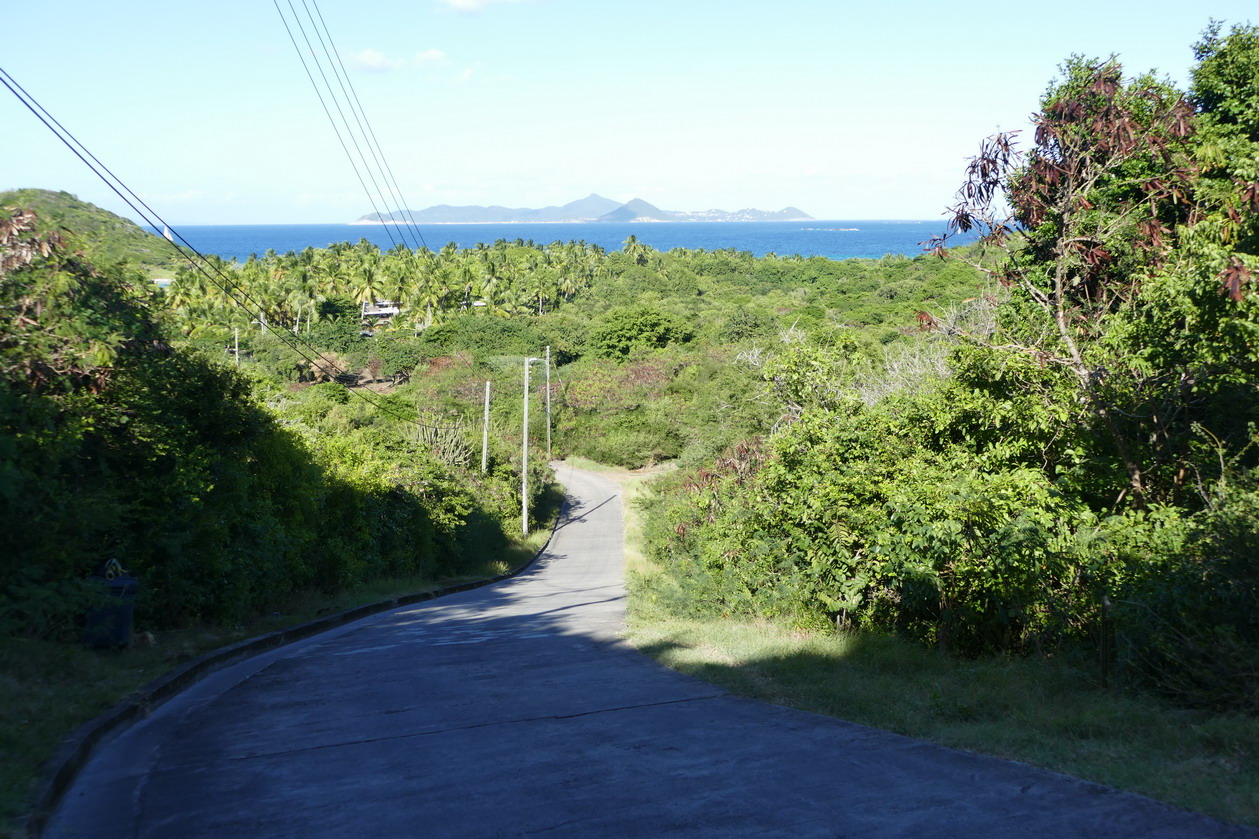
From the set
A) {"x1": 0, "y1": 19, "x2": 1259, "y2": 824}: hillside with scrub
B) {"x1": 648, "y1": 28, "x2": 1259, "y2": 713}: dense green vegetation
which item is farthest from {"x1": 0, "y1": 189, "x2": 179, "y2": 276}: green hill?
{"x1": 648, "y1": 28, "x2": 1259, "y2": 713}: dense green vegetation

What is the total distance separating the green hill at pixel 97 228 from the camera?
11055mm

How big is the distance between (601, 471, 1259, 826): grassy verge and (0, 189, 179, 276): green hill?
7942 mm

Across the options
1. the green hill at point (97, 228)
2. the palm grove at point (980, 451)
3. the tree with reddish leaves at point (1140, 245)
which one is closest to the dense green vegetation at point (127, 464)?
the palm grove at point (980, 451)

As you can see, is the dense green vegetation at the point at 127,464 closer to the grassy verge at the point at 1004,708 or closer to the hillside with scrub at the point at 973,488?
the hillside with scrub at the point at 973,488

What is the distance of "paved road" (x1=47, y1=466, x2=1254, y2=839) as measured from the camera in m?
4.71

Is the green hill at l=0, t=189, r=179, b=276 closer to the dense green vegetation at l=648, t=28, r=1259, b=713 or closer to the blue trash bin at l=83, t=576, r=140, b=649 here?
the blue trash bin at l=83, t=576, r=140, b=649

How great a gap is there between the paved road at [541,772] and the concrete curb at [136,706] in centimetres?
12

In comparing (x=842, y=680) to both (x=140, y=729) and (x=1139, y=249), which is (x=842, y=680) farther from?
(x=1139, y=249)

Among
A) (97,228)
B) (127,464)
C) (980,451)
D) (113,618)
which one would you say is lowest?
(113,618)

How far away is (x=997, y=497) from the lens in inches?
362

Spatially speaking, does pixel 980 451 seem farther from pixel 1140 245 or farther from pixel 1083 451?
pixel 1140 245

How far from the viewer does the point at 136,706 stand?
24.3 ft

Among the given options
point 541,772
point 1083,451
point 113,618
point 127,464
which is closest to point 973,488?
point 1083,451

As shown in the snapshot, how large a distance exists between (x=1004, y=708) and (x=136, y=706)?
6.43m
